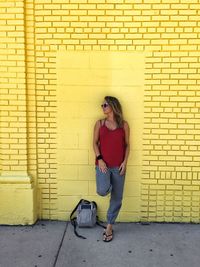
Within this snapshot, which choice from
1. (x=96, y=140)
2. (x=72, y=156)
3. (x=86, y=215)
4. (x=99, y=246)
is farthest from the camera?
(x=72, y=156)

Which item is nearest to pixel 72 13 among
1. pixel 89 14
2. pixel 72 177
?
pixel 89 14

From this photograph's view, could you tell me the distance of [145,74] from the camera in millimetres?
5004

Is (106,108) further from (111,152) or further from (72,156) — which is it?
(72,156)

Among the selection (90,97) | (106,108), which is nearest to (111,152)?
(106,108)

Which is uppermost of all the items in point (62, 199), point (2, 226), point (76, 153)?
point (76, 153)

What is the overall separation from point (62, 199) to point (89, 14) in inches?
98.5

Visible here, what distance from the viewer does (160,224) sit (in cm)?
518

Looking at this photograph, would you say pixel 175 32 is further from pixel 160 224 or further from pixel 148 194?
pixel 160 224

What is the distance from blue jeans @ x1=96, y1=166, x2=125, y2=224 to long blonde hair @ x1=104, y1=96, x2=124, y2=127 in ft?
1.93

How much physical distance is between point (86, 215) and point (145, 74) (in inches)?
78.8

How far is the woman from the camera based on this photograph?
465cm

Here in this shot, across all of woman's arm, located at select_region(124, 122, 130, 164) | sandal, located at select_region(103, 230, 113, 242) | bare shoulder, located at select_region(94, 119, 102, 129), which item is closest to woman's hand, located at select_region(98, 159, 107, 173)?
woman's arm, located at select_region(124, 122, 130, 164)

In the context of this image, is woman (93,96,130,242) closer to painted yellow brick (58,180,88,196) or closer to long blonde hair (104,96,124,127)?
long blonde hair (104,96,124,127)

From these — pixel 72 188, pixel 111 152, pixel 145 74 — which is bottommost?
pixel 72 188
